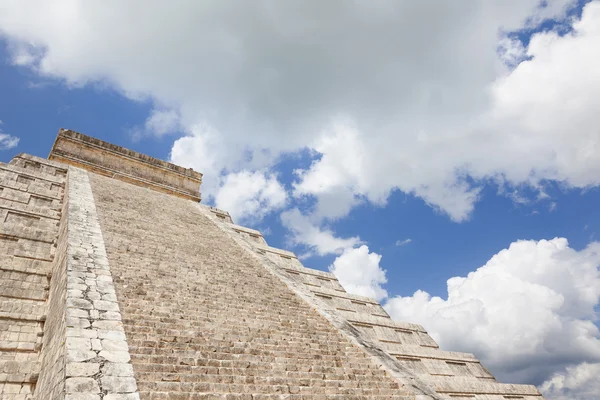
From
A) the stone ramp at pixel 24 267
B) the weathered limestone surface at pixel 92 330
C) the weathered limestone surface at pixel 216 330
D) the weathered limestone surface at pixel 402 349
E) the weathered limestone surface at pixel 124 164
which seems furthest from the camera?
the weathered limestone surface at pixel 124 164

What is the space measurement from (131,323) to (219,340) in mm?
1093

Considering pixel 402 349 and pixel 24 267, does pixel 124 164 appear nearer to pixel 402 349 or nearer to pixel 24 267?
pixel 24 267

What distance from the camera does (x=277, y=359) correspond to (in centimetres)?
486

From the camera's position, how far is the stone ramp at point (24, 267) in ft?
14.0

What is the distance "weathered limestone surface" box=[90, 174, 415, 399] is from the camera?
4039 millimetres


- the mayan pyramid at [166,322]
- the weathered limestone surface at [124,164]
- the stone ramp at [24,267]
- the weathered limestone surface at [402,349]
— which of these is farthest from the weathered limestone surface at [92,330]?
the weathered limestone surface at [124,164]

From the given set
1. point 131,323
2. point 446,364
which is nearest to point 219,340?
point 131,323

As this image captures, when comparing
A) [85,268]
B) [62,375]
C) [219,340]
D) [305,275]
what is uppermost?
[305,275]

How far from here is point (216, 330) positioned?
505 centimetres

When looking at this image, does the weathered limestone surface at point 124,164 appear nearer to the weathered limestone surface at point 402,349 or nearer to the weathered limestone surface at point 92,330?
the weathered limestone surface at point 402,349

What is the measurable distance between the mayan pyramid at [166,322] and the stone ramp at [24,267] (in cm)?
2

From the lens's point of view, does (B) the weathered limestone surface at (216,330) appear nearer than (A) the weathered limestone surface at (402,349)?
Yes

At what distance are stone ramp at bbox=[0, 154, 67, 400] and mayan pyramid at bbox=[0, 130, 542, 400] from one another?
18 millimetres

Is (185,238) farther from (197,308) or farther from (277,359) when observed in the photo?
(277,359)
